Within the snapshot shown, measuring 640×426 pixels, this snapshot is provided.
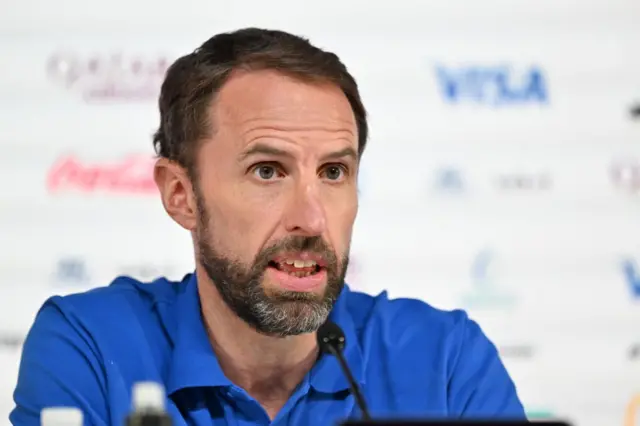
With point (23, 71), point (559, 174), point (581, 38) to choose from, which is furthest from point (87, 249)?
point (581, 38)

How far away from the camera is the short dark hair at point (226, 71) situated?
1.98m

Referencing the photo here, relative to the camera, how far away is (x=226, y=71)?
2.01 meters

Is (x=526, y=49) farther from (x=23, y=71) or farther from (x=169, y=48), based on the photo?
(x=23, y=71)

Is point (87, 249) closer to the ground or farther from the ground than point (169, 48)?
closer to the ground

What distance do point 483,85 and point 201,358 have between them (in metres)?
1.54

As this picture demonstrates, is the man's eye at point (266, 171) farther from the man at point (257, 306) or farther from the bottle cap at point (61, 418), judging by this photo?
the bottle cap at point (61, 418)

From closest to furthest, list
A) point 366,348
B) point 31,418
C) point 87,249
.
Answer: point 31,418 < point 366,348 < point 87,249

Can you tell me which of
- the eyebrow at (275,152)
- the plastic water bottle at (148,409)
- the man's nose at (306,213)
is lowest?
the plastic water bottle at (148,409)

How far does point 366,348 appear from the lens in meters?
2.04

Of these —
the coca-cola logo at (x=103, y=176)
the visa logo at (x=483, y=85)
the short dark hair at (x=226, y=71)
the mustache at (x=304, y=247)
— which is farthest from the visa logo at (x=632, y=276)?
the mustache at (x=304, y=247)

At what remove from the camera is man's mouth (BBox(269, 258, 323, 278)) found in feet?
6.05

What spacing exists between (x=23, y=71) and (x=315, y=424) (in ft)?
5.40

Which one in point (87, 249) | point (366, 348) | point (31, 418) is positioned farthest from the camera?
point (87, 249)

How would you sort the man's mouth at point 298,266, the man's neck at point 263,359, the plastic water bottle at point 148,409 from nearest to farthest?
1. the plastic water bottle at point 148,409
2. the man's mouth at point 298,266
3. the man's neck at point 263,359
